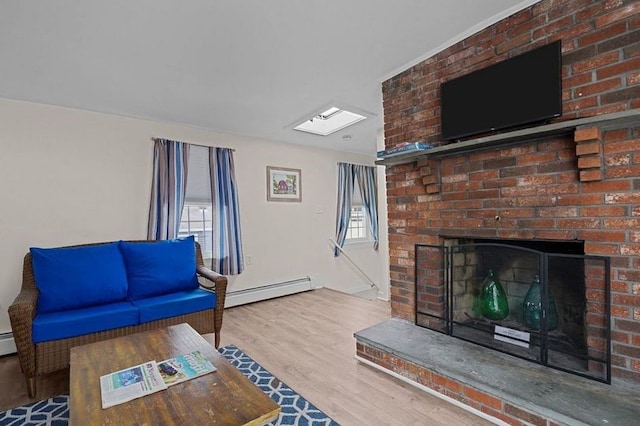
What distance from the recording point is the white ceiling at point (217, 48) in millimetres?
1742

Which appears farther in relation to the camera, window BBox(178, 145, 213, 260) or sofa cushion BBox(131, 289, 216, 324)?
window BBox(178, 145, 213, 260)

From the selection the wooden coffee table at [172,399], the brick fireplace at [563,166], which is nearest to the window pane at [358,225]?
the brick fireplace at [563,166]

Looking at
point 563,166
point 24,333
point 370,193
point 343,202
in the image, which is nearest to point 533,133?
point 563,166

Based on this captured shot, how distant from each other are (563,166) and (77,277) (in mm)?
3399

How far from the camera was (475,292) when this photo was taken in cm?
222

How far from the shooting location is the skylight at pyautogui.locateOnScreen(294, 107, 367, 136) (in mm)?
3754

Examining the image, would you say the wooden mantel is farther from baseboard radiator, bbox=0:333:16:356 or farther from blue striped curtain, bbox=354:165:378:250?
baseboard radiator, bbox=0:333:16:356

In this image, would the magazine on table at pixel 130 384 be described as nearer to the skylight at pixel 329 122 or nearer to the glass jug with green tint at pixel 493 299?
the glass jug with green tint at pixel 493 299

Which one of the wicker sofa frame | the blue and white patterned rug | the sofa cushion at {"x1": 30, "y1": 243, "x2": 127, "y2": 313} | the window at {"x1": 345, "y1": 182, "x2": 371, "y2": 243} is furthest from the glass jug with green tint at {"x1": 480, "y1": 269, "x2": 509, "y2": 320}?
the window at {"x1": 345, "y1": 182, "x2": 371, "y2": 243}

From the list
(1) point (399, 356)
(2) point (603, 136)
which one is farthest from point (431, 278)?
(2) point (603, 136)

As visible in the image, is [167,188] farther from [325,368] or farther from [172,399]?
[172,399]

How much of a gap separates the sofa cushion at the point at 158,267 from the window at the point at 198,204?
723mm

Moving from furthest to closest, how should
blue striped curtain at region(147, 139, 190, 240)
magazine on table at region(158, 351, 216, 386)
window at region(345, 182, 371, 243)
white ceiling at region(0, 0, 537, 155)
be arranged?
window at region(345, 182, 371, 243)
blue striped curtain at region(147, 139, 190, 240)
white ceiling at region(0, 0, 537, 155)
magazine on table at region(158, 351, 216, 386)

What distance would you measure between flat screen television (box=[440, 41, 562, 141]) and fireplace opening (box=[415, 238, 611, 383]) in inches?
30.0
